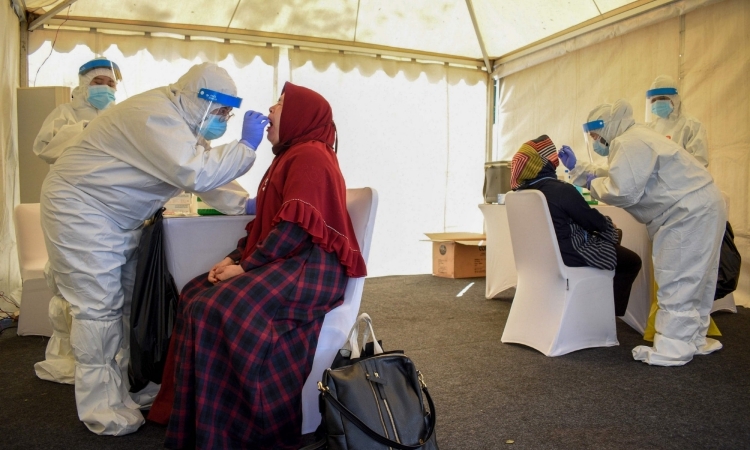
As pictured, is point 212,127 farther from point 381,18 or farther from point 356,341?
point 381,18

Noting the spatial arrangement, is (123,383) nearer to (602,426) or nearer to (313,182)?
(313,182)

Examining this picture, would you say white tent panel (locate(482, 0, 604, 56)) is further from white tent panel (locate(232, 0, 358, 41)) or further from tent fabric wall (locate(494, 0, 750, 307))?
white tent panel (locate(232, 0, 358, 41))

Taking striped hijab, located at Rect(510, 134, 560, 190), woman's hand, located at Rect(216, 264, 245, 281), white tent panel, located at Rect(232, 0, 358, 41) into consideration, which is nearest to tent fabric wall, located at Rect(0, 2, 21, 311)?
white tent panel, located at Rect(232, 0, 358, 41)

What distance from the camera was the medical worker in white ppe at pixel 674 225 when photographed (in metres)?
2.48

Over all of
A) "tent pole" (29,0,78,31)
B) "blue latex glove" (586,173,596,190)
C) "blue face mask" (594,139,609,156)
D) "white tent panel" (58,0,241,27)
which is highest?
"white tent panel" (58,0,241,27)

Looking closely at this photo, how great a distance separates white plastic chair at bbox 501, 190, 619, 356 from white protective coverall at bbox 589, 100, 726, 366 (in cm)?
23

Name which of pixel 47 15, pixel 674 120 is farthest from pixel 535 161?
pixel 47 15

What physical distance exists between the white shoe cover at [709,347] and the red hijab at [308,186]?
1824mm

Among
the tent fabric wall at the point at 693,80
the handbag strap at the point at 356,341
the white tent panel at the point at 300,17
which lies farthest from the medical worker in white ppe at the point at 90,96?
the tent fabric wall at the point at 693,80

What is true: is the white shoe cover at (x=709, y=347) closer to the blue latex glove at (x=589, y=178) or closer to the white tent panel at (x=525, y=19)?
the blue latex glove at (x=589, y=178)

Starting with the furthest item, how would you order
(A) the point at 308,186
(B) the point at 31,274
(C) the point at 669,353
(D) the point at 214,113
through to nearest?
(B) the point at 31,274
(C) the point at 669,353
(D) the point at 214,113
(A) the point at 308,186

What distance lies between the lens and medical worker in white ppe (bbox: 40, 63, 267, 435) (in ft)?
5.82

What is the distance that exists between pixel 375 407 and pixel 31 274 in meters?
2.39

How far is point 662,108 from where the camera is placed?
370cm
